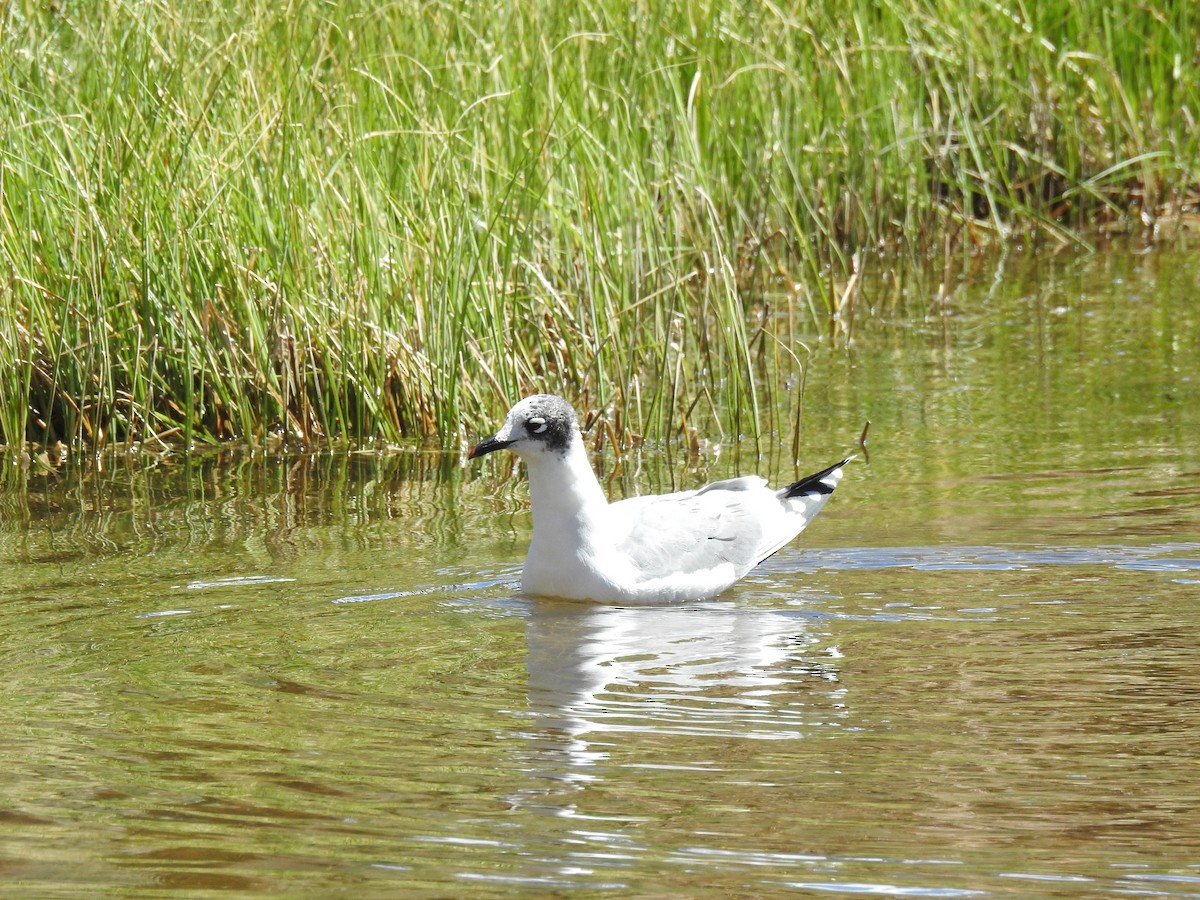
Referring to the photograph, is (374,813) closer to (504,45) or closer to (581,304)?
(581,304)

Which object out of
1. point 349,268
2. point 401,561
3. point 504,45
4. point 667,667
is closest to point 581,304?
point 349,268

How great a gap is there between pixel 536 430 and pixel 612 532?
0.43 metres

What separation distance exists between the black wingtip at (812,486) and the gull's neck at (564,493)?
814mm

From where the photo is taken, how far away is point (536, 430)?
638 centimetres

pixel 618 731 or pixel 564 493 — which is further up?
pixel 564 493

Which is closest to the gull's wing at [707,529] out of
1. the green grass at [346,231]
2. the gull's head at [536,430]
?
the gull's head at [536,430]

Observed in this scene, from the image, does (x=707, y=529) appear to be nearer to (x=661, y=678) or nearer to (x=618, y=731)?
(x=661, y=678)

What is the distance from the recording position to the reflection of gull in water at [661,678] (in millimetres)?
4605

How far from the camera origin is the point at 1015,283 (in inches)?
486

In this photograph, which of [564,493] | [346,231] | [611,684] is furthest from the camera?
[346,231]

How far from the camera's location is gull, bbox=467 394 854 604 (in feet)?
20.4

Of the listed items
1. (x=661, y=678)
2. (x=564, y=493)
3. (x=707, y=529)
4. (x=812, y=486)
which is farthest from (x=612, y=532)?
(x=661, y=678)

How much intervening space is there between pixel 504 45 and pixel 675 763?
605 centimetres

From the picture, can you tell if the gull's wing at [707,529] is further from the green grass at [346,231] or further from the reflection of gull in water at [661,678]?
the green grass at [346,231]
